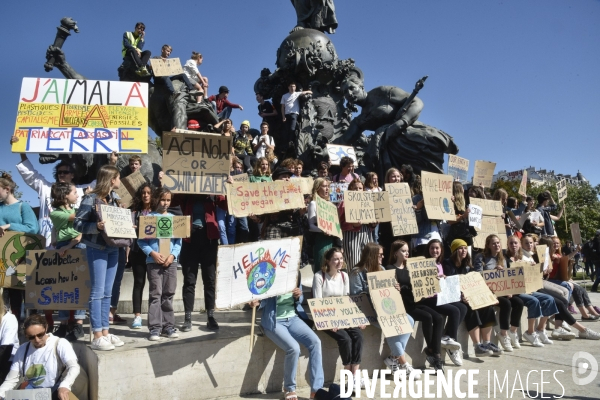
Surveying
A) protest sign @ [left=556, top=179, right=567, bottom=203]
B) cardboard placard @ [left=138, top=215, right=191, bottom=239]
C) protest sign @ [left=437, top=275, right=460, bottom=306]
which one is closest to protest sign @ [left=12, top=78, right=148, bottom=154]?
cardboard placard @ [left=138, top=215, right=191, bottom=239]

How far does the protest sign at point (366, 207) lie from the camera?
654cm

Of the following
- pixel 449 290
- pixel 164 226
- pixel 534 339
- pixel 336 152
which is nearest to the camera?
pixel 164 226

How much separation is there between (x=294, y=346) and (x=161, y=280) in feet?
4.84

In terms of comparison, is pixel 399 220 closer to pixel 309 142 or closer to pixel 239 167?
pixel 239 167

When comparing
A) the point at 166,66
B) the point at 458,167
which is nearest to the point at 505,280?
the point at 458,167

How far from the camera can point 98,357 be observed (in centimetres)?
440

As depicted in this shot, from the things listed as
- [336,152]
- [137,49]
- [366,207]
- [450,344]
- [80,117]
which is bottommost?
[450,344]

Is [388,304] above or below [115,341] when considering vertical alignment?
above

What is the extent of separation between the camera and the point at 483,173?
10695 mm

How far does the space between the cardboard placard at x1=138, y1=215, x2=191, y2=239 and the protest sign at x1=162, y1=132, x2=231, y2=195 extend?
0.42 metres

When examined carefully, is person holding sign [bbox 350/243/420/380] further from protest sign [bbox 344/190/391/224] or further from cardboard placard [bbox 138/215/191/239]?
cardboard placard [bbox 138/215/191/239]

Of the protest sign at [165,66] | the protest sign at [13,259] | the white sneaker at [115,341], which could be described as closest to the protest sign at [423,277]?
the white sneaker at [115,341]

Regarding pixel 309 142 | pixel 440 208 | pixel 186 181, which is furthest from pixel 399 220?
pixel 309 142

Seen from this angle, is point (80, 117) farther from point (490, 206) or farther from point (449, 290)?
point (490, 206)
